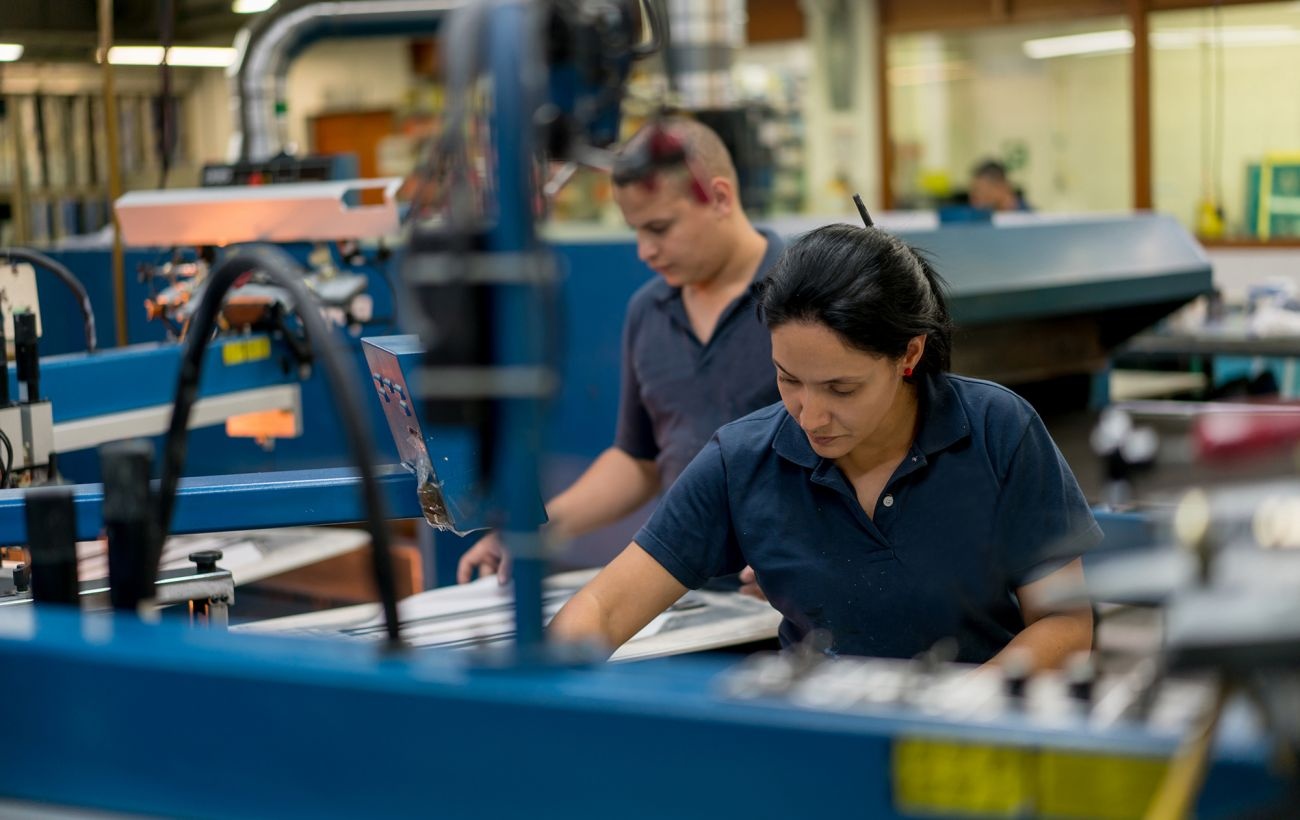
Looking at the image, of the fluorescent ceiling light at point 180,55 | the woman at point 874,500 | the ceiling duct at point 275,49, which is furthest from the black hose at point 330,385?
the fluorescent ceiling light at point 180,55

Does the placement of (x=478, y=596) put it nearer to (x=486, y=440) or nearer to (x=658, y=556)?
(x=658, y=556)

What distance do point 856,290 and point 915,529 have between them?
0.28 metres

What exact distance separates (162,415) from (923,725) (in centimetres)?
234

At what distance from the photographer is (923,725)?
0.86 meters

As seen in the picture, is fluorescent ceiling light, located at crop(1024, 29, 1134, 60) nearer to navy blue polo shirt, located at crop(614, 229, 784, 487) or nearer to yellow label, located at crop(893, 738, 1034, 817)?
navy blue polo shirt, located at crop(614, 229, 784, 487)

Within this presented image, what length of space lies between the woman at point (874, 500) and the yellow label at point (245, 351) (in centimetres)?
164

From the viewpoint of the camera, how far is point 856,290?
1.57m

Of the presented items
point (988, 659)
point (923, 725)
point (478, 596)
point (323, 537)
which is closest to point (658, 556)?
point (988, 659)

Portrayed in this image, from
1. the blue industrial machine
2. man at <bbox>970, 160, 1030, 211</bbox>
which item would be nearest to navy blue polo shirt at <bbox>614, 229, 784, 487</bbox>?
the blue industrial machine

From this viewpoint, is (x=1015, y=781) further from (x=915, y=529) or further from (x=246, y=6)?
(x=246, y=6)

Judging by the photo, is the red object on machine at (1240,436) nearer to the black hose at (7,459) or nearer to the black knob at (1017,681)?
the black knob at (1017,681)

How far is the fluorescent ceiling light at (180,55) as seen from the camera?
28.4 ft

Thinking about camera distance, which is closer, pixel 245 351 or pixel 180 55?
pixel 245 351

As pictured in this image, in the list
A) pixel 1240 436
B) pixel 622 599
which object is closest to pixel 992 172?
pixel 622 599
